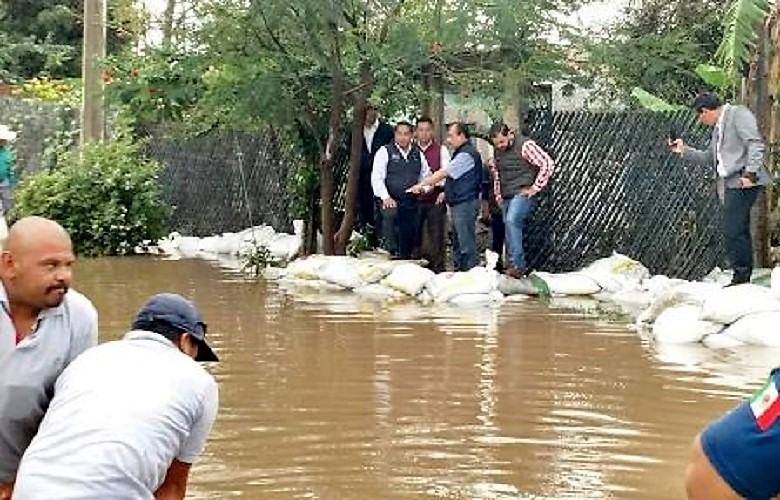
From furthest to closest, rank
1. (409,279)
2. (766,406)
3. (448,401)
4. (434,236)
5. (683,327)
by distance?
(434,236) < (409,279) < (683,327) < (448,401) < (766,406)

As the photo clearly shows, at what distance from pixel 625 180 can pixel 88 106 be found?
26.3 feet

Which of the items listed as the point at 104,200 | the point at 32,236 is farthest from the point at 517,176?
the point at 32,236

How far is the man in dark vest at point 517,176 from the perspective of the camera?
14672 millimetres

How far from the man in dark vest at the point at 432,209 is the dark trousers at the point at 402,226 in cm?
10

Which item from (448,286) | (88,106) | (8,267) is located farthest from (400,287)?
(8,267)

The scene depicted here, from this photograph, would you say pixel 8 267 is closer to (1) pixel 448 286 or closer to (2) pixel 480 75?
(1) pixel 448 286

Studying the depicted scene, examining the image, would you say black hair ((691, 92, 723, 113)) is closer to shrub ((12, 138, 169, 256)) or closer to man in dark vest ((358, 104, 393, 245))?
man in dark vest ((358, 104, 393, 245))

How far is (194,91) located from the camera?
56.4 feet

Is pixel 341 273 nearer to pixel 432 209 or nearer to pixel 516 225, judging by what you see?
pixel 516 225

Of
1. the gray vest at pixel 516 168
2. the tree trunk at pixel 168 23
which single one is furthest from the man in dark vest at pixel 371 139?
the tree trunk at pixel 168 23

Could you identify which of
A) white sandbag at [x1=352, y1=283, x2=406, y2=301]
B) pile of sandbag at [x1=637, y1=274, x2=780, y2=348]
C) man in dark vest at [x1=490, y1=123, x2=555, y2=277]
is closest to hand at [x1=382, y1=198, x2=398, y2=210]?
man in dark vest at [x1=490, y1=123, x2=555, y2=277]

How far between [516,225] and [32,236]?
10.5m

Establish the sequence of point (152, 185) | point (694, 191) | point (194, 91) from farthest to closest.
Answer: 1. point (152, 185)
2. point (194, 91)
3. point (694, 191)

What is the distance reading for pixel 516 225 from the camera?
14.7 m
